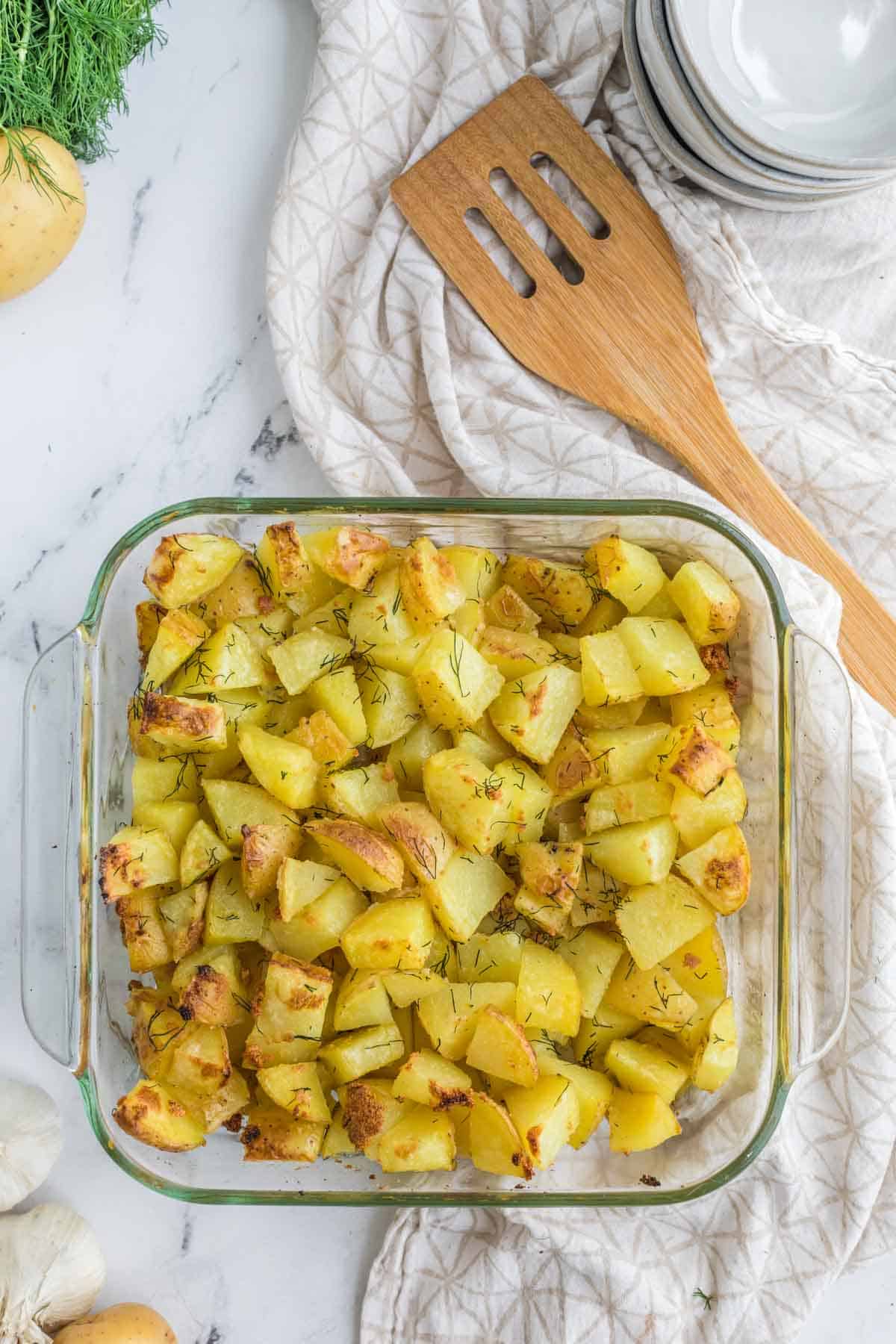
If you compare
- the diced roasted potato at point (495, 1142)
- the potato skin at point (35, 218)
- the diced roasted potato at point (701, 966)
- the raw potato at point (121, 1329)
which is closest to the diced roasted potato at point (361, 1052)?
the diced roasted potato at point (495, 1142)

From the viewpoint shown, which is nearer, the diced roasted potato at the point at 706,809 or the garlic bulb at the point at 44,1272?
the diced roasted potato at the point at 706,809

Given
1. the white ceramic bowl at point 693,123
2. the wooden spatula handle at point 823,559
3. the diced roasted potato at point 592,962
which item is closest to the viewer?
the diced roasted potato at point 592,962

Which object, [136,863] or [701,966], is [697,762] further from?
[136,863]

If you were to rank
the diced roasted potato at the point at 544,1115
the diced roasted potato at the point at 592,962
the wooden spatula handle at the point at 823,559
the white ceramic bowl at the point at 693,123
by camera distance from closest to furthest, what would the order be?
the diced roasted potato at the point at 544,1115 → the diced roasted potato at the point at 592,962 → the white ceramic bowl at the point at 693,123 → the wooden spatula handle at the point at 823,559

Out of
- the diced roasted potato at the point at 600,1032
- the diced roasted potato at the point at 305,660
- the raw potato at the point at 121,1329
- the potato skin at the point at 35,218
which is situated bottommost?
the diced roasted potato at the point at 600,1032

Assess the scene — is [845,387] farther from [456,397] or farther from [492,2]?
[492,2]

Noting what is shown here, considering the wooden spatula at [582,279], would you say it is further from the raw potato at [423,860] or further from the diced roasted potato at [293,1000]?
the diced roasted potato at [293,1000]

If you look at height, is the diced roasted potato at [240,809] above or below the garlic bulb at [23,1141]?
above

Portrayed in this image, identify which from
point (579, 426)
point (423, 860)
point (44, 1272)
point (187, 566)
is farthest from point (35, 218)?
point (44, 1272)

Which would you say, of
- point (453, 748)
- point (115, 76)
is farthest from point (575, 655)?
point (115, 76)
